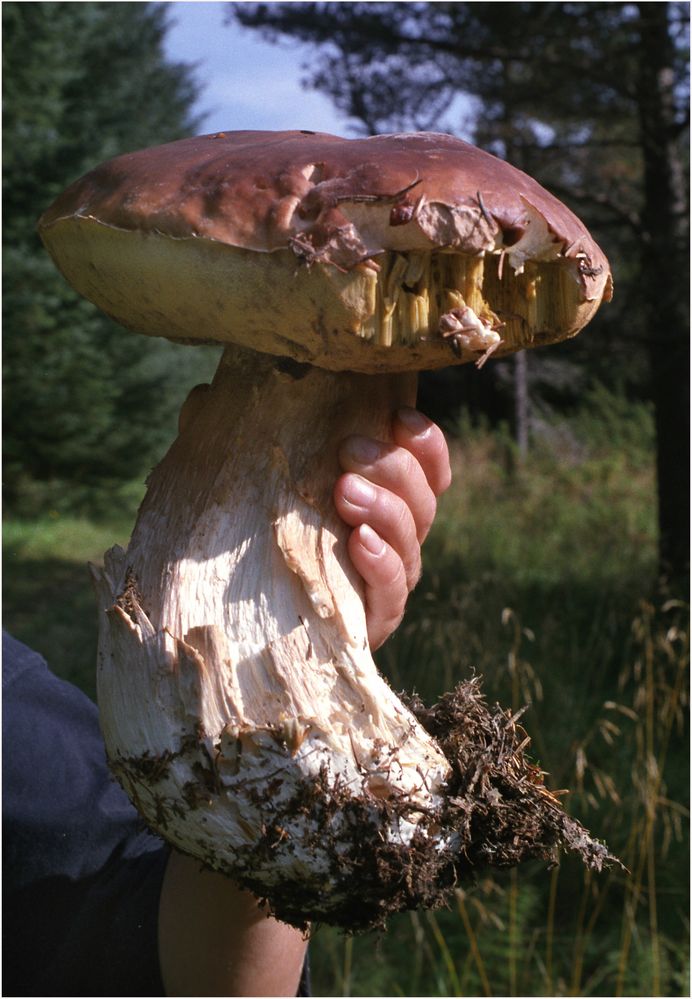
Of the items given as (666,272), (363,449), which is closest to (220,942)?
(363,449)

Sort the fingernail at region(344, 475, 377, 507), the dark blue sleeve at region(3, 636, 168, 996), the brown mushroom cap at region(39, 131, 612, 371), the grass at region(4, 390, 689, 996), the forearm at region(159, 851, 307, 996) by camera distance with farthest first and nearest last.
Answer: the grass at region(4, 390, 689, 996) → the dark blue sleeve at region(3, 636, 168, 996) → the forearm at region(159, 851, 307, 996) → the fingernail at region(344, 475, 377, 507) → the brown mushroom cap at region(39, 131, 612, 371)

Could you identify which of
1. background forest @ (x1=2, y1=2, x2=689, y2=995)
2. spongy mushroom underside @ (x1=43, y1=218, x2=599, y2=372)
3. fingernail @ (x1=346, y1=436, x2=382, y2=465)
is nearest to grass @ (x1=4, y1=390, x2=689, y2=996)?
background forest @ (x1=2, y1=2, x2=689, y2=995)

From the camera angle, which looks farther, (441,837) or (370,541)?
(370,541)

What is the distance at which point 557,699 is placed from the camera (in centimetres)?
306

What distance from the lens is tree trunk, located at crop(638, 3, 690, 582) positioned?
12.9 feet

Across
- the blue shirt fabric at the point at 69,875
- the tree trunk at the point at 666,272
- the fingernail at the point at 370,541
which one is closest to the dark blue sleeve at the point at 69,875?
the blue shirt fabric at the point at 69,875

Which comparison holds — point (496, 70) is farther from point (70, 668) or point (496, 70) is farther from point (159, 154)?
point (159, 154)

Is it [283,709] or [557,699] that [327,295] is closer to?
[283,709]

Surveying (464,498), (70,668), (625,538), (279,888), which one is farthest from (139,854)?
(464,498)

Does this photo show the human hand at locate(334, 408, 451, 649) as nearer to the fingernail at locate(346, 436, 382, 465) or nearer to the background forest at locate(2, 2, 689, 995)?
the fingernail at locate(346, 436, 382, 465)

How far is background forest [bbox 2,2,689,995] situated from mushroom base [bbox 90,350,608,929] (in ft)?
2.05

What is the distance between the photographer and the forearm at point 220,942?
123 centimetres

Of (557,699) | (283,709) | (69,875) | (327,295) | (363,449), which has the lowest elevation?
(557,699)

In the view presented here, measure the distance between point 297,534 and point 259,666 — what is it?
0.16 m
